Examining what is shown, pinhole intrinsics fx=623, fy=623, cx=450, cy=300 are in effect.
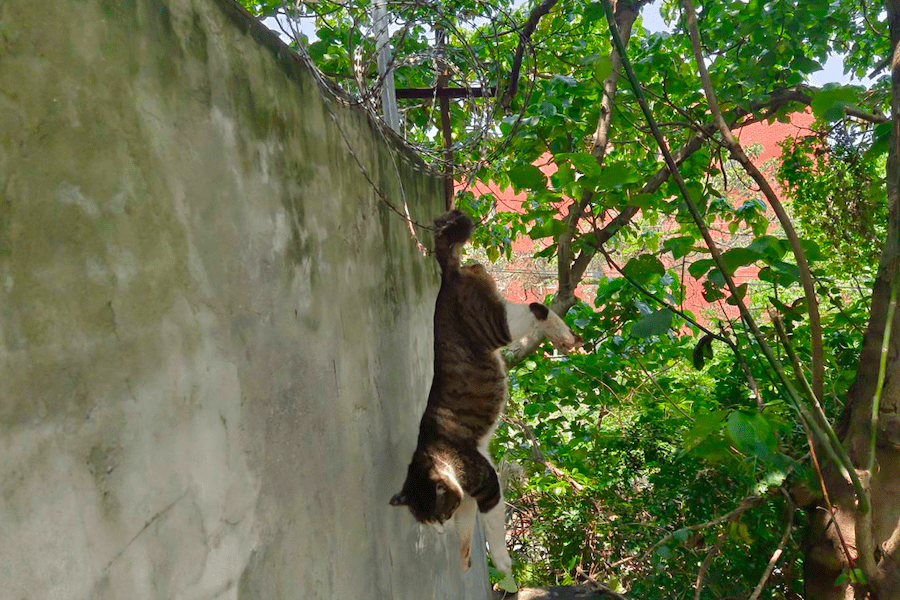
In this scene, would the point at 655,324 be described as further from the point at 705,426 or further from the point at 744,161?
the point at 744,161

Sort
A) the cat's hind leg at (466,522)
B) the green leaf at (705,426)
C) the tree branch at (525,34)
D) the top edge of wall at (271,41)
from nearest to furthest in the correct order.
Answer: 1. the top edge of wall at (271,41)
2. the green leaf at (705,426)
3. the cat's hind leg at (466,522)
4. the tree branch at (525,34)

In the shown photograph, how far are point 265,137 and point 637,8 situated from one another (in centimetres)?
282

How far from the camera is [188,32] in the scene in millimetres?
1465

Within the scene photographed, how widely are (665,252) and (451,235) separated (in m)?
0.99

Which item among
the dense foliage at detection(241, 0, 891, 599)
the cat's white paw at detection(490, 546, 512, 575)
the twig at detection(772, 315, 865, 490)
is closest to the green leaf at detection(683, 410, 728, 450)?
the dense foliage at detection(241, 0, 891, 599)

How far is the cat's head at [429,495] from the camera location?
8.35ft

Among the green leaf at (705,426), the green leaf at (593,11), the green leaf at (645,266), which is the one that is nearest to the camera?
the green leaf at (705,426)

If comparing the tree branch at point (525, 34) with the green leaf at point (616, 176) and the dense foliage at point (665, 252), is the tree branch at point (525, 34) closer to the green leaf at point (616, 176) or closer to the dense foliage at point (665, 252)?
the dense foliage at point (665, 252)

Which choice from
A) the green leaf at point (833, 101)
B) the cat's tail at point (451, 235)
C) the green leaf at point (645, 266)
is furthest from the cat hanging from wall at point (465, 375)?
the green leaf at point (833, 101)

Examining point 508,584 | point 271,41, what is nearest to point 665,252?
point 271,41

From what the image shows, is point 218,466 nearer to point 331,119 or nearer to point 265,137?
point 265,137

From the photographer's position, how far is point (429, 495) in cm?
256

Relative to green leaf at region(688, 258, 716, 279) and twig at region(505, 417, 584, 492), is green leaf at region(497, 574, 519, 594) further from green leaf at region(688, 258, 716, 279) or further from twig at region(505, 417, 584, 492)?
green leaf at region(688, 258, 716, 279)

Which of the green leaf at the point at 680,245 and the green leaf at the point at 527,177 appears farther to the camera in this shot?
the green leaf at the point at 680,245
